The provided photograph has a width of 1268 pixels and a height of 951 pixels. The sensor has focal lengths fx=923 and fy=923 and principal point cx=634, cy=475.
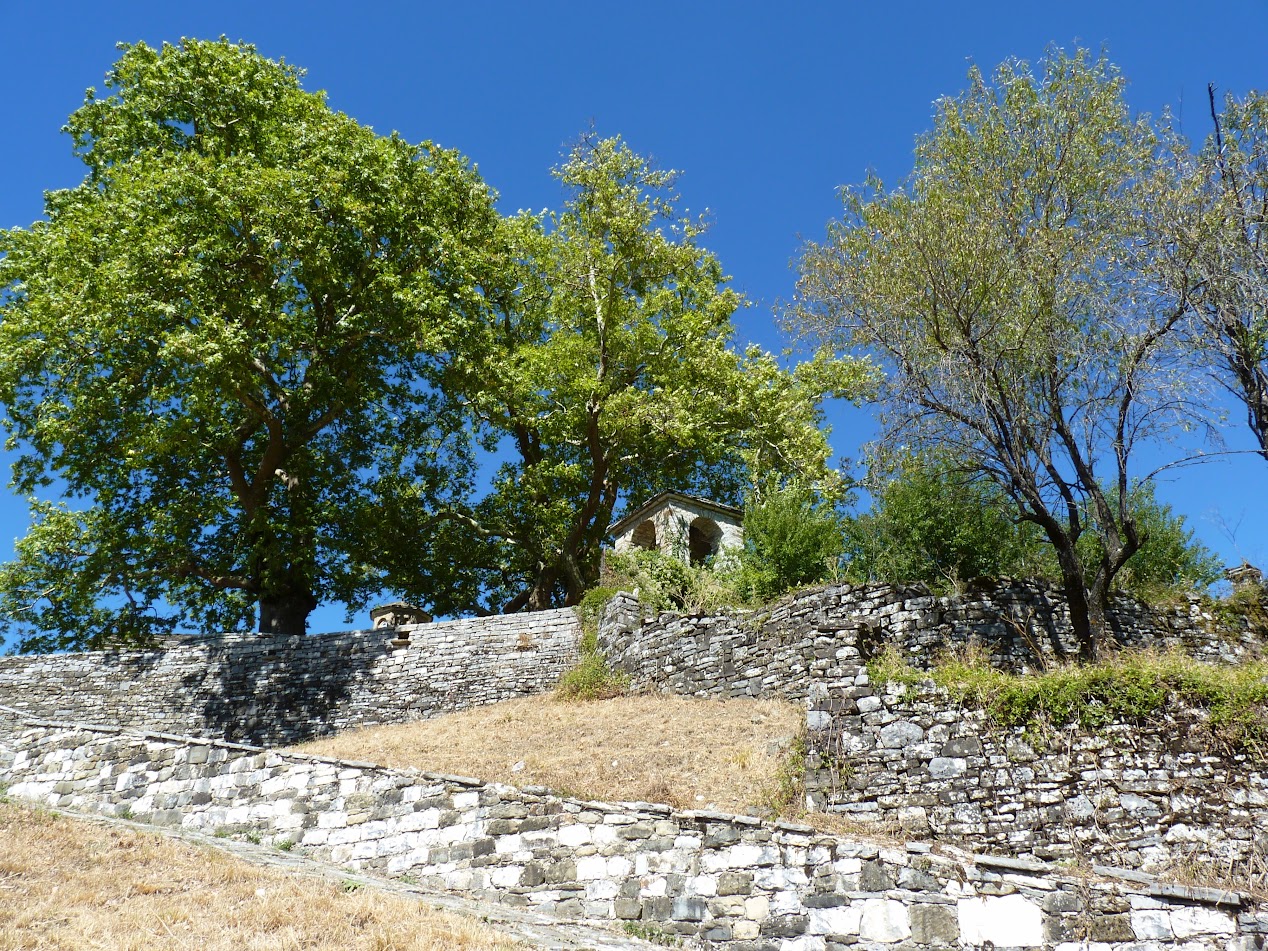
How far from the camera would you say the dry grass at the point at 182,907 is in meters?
6.35

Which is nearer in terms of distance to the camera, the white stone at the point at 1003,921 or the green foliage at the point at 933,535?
the white stone at the point at 1003,921

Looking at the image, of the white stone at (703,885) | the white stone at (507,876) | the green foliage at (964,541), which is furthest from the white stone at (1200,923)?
the green foliage at (964,541)

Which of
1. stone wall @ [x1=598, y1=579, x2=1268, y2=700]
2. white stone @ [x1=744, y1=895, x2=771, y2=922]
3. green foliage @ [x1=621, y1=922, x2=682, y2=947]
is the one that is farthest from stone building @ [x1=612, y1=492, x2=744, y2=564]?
white stone @ [x1=744, y1=895, x2=771, y2=922]

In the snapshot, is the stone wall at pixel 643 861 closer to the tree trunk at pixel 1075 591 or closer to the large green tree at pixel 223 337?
the tree trunk at pixel 1075 591

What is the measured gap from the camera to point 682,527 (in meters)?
18.4

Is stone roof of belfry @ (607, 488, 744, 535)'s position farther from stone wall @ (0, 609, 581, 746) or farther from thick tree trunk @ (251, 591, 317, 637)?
thick tree trunk @ (251, 591, 317, 637)

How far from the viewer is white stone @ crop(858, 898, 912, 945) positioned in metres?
6.68

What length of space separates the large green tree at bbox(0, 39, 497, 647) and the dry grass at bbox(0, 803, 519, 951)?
36.0 ft

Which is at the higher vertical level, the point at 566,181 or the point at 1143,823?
the point at 566,181

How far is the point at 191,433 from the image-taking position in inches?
742

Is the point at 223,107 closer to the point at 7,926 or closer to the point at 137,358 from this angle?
the point at 137,358

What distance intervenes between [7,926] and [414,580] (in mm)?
16097

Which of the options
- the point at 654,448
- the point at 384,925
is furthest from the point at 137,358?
→ the point at 384,925

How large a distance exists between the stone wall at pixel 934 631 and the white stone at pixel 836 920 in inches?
209
